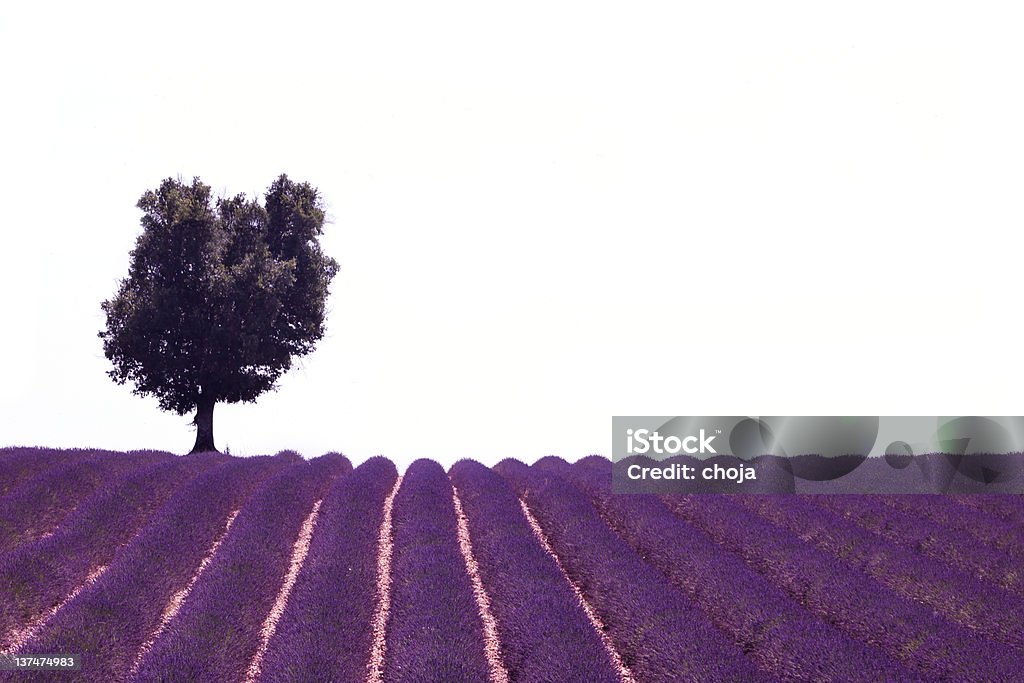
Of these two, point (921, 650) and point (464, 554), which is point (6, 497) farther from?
point (921, 650)

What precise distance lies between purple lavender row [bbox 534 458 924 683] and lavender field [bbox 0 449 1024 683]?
3cm

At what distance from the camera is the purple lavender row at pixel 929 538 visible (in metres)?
9.96

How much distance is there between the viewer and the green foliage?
71.3 feet

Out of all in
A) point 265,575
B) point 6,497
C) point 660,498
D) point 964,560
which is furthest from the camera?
point 660,498

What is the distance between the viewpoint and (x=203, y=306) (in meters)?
22.1

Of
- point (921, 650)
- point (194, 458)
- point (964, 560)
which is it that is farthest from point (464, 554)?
point (194, 458)

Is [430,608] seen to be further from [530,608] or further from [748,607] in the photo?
[748,607]

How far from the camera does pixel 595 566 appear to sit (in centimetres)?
958

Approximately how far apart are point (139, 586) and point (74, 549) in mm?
1875

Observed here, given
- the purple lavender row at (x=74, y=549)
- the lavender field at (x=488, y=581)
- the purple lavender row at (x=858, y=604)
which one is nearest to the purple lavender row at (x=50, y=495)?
the lavender field at (x=488, y=581)

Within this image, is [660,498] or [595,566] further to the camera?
[660,498]

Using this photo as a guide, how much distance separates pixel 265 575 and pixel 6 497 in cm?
510

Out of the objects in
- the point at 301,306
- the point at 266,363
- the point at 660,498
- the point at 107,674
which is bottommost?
the point at 107,674

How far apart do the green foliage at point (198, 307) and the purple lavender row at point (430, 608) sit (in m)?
11.5
